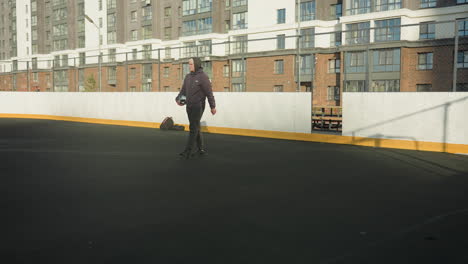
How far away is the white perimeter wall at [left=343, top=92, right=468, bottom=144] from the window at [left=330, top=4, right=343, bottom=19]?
3553 cm

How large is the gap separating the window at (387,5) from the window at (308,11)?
7.76 m

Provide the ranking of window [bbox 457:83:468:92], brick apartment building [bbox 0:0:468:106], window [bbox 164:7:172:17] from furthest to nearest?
window [bbox 164:7:172:17] → brick apartment building [bbox 0:0:468:106] → window [bbox 457:83:468:92]

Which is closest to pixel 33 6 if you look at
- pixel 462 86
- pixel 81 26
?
pixel 81 26

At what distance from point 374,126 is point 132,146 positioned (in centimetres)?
704

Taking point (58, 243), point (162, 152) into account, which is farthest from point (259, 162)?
point (58, 243)

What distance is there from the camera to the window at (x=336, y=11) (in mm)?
46000

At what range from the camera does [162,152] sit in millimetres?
10977

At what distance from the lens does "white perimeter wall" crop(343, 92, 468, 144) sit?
37.1 ft

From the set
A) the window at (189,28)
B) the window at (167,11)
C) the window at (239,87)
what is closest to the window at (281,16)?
the window at (189,28)

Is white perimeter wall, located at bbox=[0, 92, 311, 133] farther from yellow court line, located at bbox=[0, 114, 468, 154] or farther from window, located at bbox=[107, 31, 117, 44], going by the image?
window, located at bbox=[107, 31, 117, 44]

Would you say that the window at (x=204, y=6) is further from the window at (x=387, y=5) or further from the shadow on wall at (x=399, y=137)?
the shadow on wall at (x=399, y=137)

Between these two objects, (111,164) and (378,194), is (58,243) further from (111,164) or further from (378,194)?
(111,164)

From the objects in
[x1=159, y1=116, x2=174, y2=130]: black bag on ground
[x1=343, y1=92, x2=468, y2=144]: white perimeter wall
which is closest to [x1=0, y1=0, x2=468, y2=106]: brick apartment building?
[x1=343, y1=92, x2=468, y2=144]: white perimeter wall

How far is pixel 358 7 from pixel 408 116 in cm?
3320
